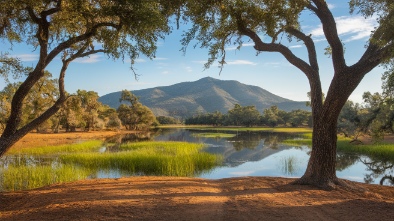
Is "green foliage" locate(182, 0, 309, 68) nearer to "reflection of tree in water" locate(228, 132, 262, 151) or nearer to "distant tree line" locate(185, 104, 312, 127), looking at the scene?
"reflection of tree in water" locate(228, 132, 262, 151)

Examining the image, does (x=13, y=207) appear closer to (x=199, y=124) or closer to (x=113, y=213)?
(x=113, y=213)

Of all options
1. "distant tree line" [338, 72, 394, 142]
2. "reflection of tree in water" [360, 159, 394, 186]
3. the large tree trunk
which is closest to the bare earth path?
the large tree trunk

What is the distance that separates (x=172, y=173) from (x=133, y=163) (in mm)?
3490

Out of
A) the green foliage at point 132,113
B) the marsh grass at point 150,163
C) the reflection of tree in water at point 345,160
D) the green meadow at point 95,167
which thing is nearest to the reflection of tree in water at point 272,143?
the reflection of tree in water at point 345,160

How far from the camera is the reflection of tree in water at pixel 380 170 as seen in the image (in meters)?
19.5

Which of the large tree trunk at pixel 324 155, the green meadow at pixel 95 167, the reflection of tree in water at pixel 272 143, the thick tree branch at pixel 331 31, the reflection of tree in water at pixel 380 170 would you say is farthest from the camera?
the reflection of tree in water at pixel 272 143

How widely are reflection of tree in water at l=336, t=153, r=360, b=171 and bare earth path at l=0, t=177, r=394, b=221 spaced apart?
43.5 ft

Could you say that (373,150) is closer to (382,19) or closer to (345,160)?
(345,160)

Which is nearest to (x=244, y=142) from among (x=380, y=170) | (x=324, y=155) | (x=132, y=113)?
(x=380, y=170)

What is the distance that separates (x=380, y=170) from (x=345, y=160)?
4.88 m

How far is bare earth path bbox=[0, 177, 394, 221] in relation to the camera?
306 inches

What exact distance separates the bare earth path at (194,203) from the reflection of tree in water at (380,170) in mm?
8601

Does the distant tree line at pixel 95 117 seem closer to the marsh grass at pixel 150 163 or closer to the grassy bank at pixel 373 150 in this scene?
the marsh grass at pixel 150 163

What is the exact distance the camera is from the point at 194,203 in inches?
344
